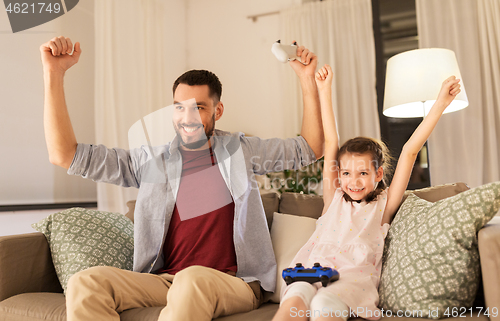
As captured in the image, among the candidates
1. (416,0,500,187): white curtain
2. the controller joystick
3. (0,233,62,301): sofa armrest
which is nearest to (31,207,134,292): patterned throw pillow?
(0,233,62,301): sofa armrest

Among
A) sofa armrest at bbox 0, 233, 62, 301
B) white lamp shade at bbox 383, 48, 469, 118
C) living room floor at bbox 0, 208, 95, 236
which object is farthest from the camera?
living room floor at bbox 0, 208, 95, 236

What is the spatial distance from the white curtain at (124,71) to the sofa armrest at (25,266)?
4.08ft

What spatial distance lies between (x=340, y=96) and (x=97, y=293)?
2.81 m

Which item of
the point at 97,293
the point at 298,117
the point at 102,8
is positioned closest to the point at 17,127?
the point at 102,8

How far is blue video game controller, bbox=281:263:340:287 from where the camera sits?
102 centimetres

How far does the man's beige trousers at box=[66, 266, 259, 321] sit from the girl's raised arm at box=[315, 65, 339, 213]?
456 mm

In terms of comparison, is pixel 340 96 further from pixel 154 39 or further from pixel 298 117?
pixel 154 39

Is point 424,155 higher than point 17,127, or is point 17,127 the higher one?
point 17,127

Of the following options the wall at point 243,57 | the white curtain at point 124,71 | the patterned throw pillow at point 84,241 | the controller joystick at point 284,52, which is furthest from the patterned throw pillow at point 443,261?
the wall at point 243,57

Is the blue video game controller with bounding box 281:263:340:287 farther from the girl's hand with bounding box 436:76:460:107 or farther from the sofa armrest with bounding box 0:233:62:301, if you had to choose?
the sofa armrest with bounding box 0:233:62:301

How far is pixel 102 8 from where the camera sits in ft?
9.22

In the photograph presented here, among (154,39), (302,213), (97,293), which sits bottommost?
(97,293)

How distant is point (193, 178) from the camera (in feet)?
4.29

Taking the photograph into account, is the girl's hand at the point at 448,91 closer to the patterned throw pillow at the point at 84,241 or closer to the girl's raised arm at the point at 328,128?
the girl's raised arm at the point at 328,128
